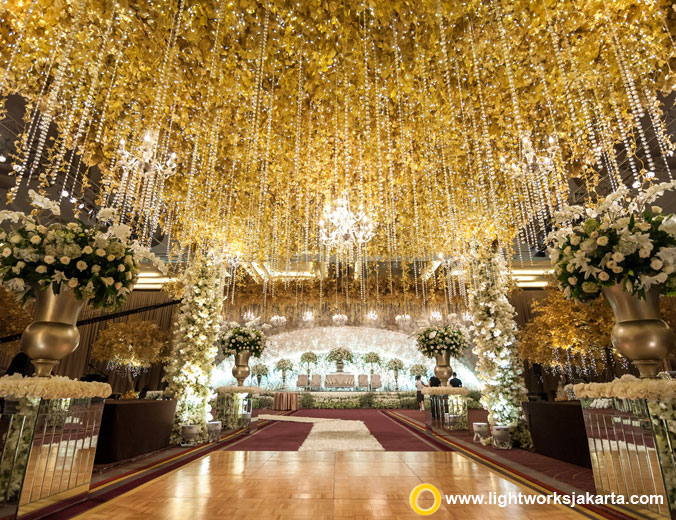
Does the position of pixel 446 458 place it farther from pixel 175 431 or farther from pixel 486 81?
pixel 486 81

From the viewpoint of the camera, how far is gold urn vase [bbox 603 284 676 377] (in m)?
2.14

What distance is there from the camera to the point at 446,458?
12.3 feet

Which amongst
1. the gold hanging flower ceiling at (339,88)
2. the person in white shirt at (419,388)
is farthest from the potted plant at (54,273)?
the person in white shirt at (419,388)

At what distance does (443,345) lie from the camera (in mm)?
A: 7023

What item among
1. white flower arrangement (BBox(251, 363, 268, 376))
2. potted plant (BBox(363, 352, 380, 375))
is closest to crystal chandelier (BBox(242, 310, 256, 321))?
white flower arrangement (BBox(251, 363, 268, 376))

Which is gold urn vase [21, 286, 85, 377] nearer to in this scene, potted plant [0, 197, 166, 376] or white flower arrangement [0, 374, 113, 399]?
potted plant [0, 197, 166, 376]

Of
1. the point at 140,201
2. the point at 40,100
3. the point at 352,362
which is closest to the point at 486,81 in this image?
the point at 40,100

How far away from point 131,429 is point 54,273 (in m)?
2.45

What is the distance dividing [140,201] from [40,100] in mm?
2616

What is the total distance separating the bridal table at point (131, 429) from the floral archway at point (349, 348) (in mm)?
9917

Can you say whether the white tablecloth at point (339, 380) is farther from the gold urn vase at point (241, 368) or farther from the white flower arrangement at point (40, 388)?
the white flower arrangement at point (40, 388)

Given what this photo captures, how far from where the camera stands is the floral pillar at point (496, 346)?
16.5 feet

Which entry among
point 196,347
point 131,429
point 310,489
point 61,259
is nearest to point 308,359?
point 196,347

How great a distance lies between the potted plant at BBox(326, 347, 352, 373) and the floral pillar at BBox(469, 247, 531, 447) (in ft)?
30.4
